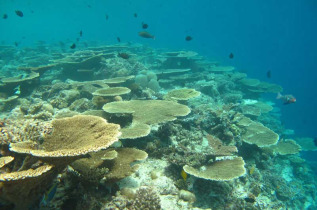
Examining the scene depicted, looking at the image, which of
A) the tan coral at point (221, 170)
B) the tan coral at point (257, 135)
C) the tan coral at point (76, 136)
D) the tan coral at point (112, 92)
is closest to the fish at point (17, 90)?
the tan coral at point (112, 92)

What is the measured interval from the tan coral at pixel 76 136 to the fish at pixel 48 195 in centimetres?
56

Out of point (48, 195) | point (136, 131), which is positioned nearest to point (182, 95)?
point (136, 131)

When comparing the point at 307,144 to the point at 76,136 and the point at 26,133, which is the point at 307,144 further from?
the point at 26,133

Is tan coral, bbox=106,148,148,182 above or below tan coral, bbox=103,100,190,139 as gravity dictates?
below

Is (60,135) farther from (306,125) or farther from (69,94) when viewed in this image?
(306,125)

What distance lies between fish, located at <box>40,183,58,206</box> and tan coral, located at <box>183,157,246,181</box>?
116 inches

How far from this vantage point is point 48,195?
286 centimetres

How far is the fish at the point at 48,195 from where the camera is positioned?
113 inches

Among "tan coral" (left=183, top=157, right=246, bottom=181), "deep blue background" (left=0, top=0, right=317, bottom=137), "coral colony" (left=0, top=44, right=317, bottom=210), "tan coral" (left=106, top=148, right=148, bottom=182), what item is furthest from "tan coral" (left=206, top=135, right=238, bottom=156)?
"deep blue background" (left=0, top=0, right=317, bottom=137)

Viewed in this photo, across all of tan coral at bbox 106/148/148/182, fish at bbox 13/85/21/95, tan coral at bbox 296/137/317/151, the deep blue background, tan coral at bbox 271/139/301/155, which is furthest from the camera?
the deep blue background

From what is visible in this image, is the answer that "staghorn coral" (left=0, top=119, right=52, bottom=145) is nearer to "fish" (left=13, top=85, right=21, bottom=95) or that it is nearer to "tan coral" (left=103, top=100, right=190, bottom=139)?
"tan coral" (left=103, top=100, right=190, bottom=139)

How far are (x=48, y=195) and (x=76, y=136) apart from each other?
3.46 feet

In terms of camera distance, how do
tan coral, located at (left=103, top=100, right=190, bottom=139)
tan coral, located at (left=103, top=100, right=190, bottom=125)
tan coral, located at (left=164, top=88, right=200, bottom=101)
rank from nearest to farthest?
tan coral, located at (left=103, top=100, right=190, bottom=139), tan coral, located at (left=103, top=100, right=190, bottom=125), tan coral, located at (left=164, top=88, right=200, bottom=101)

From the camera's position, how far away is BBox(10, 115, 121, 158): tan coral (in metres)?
3.14
